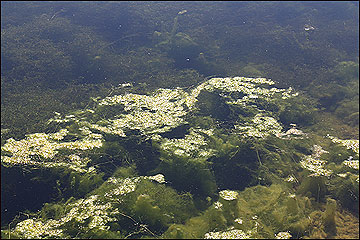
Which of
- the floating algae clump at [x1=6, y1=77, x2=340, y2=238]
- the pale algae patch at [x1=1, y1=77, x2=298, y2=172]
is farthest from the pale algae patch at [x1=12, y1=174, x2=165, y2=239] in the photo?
the pale algae patch at [x1=1, y1=77, x2=298, y2=172]

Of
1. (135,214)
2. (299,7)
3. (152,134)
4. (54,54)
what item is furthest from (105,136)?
(299,7)

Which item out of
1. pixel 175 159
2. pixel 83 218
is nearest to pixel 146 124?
pixel 175 159

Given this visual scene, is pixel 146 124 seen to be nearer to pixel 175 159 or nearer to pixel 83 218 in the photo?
pixel 175 159

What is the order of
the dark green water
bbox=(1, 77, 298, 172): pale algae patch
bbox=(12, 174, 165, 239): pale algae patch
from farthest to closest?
bbox=(1, 77, 298, 172): pale algae patch
the dark green water
bbox=(12, 174, 165, 239): pale algae patch

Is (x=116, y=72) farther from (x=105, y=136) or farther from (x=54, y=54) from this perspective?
(x=105, y=136)

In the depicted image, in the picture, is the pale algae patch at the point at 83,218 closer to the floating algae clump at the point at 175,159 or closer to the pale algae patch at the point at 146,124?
the floating algae clump at the point at 175,159

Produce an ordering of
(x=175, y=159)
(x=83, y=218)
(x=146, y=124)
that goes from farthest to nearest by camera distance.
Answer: (x=146, y=124)
(x=175, y=159)
(x=83, y=218)

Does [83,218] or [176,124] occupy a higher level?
[176,124]

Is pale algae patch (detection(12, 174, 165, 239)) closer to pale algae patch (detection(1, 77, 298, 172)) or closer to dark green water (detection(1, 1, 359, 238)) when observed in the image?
dark green water (detection(1, 1, 359, 238))

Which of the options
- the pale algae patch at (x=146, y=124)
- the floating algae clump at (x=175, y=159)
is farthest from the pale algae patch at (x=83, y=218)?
the pale algae patch at (x=146, y=124)
